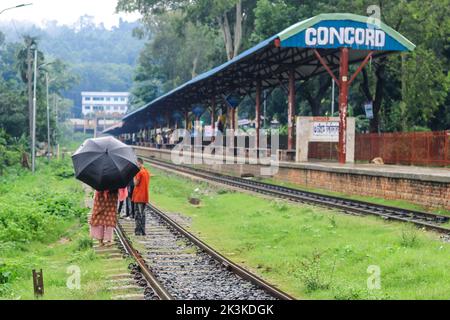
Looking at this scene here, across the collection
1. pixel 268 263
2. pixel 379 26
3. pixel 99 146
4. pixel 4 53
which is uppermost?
pixel 4 53

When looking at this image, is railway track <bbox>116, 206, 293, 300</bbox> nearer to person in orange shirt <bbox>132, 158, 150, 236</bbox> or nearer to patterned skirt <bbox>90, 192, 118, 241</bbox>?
person in orange shirt <bbox>132, 158, 150, 236</bbox>

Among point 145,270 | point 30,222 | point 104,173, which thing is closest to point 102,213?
point 104,173

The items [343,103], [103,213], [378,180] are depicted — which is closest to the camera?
[103,213]

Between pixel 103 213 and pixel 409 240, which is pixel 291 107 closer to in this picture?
pixel 103 213

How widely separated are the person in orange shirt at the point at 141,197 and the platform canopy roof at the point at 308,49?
1266cm

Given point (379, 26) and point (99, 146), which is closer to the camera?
point (99, 146)

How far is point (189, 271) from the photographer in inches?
420

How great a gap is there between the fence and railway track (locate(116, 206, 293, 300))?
531 inches

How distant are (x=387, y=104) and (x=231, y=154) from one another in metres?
13.2

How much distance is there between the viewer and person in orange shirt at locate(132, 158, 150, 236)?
564 inches

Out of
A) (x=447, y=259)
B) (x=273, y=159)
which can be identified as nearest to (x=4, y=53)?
(x=273, y=159)

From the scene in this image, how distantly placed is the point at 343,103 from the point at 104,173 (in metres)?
16.5

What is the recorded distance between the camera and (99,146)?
12461 millimetres
